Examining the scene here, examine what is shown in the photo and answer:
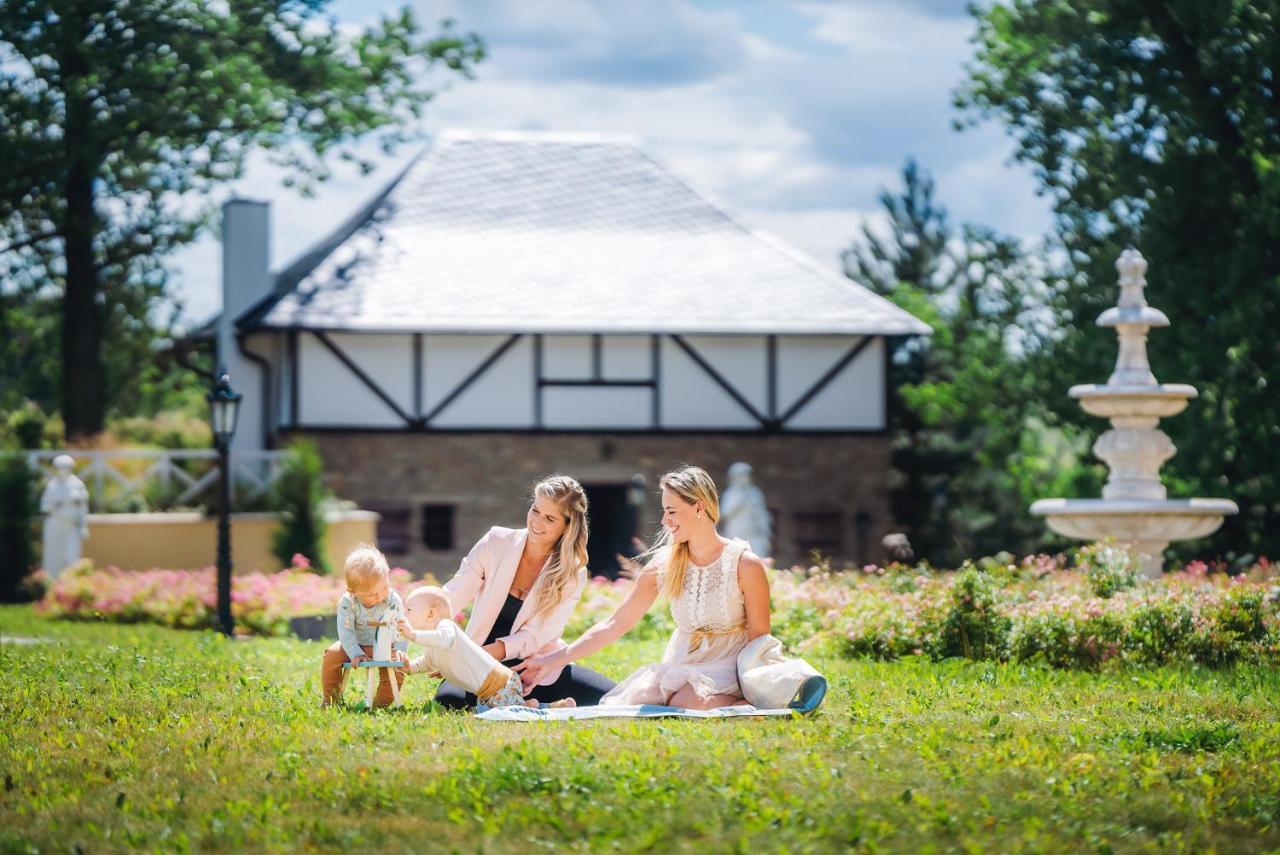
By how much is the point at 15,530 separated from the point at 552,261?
11222 mm

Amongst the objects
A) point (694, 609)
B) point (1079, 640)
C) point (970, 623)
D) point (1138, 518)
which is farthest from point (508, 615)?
point (1138, 518)

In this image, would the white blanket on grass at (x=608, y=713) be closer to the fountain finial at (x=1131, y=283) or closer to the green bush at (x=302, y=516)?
the fountain finial at (x=1131, y=283)

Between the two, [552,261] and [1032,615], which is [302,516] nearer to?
[552,261]

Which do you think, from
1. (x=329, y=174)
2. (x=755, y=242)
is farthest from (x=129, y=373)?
(x=755, y=242)

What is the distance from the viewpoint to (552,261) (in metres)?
30.7

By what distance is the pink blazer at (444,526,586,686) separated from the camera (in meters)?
8.88

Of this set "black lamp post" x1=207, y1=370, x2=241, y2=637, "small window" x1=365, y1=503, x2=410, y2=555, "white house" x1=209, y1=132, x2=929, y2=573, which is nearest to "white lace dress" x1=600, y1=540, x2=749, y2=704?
"black lamp post" x1=207, y1=370, x2=241, y2=637

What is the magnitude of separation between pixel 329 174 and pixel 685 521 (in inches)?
910

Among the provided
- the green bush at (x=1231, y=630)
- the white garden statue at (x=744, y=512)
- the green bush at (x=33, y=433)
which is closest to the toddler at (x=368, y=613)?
the green bush at (x=1231, y=630)

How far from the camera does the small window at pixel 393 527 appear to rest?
28.8 meters

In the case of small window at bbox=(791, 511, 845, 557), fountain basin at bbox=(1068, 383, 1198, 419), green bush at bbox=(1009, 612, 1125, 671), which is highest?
fountain basin at bbox=(1068, 383, 1198, 419)

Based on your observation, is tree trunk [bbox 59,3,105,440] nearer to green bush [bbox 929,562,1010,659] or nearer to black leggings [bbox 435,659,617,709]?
green bush [bbox 929,562,1010,659]

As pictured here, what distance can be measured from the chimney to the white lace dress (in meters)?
21.4

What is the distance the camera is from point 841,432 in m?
30.5
